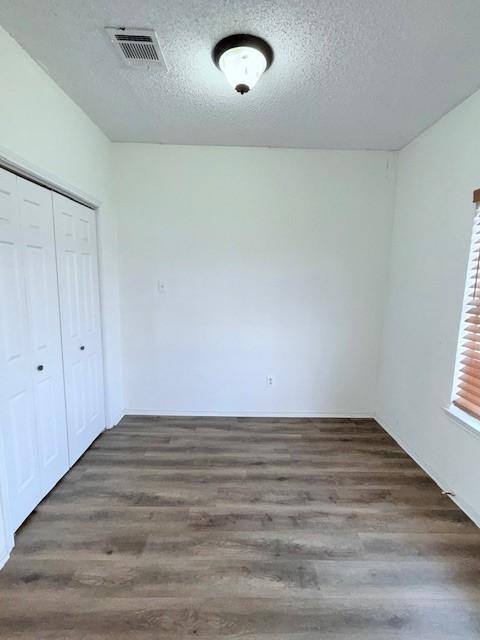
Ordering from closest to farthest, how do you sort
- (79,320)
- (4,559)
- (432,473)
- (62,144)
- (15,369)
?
(4,559)
(15,369)
(62,144)
(432,473)
(79,320)

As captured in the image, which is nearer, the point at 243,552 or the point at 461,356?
the point at 243,552

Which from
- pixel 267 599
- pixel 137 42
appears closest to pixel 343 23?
pixel 137 42

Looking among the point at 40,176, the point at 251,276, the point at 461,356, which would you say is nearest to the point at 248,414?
the point at 251,276

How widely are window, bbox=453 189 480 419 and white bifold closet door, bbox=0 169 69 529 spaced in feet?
9.37

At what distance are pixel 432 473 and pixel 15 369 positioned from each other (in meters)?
2.99

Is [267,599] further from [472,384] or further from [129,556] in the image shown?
[472,384]

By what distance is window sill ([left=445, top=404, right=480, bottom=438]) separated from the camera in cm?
197

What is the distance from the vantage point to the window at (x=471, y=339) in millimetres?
2043

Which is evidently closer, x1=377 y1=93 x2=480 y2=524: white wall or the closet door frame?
the closet door frame

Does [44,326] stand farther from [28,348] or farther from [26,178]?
[26,178]

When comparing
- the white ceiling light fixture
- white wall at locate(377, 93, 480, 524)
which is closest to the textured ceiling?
the white ceiling light fixture

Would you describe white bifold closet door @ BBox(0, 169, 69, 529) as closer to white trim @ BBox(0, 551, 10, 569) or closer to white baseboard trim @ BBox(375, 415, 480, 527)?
white trim @ BBox(0, 551, 10, 569)

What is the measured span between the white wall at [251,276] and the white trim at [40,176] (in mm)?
642

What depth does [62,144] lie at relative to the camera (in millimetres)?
2162
